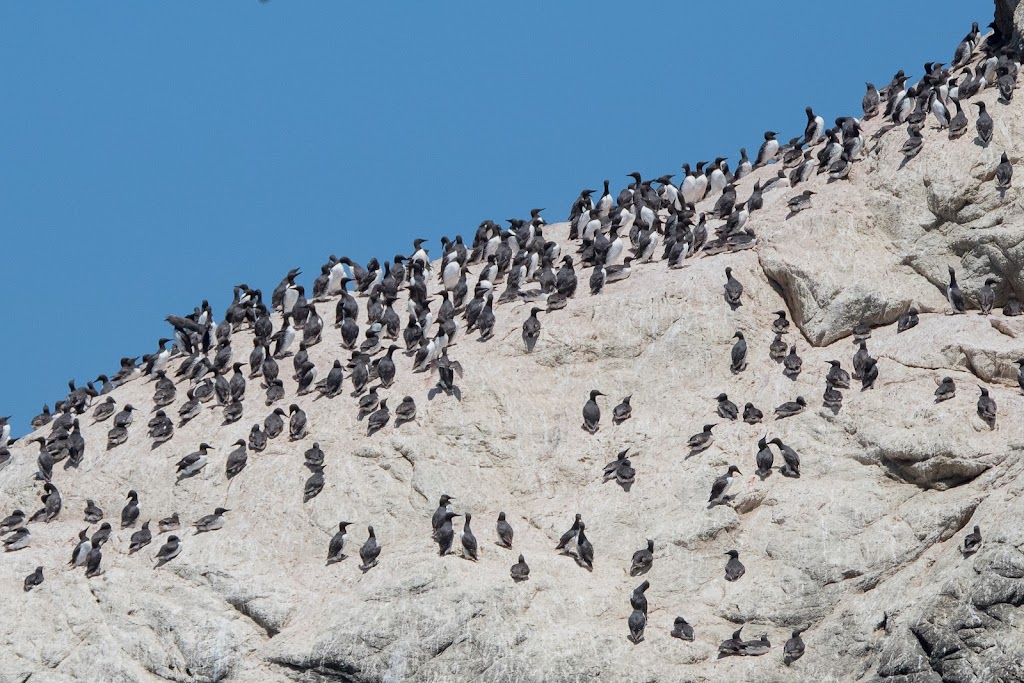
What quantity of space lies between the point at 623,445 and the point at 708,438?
66.3 inches

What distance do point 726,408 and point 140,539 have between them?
429 inches

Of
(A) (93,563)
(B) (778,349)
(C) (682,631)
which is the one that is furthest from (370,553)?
(B) (778,349)

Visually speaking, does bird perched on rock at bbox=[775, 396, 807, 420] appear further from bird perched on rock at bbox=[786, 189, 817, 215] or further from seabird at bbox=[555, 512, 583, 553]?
bird perched on rock at bbox=[786, 189, 817, 215]

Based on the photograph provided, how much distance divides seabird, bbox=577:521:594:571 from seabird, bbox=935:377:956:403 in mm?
6712

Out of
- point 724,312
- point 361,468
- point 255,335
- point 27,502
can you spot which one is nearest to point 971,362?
point 724,312

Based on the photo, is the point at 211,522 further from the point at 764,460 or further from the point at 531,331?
the point at 764,460

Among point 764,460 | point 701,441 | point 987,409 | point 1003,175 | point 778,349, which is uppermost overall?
point 1003,175

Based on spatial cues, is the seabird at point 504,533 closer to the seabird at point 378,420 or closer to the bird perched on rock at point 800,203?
the seabird at point 378,420

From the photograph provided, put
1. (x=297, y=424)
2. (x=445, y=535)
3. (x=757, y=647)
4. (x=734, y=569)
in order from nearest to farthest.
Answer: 1. (x=757, y=647)
2. (x=734, y=569)
3. (x=445, y=535)
4. (x=297, y=424)

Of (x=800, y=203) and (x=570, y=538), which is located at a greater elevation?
(x=800, y=203)

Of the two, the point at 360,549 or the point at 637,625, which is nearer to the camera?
the point at 637,625

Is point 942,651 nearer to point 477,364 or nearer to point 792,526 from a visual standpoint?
point 792,526

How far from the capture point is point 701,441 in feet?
99.6

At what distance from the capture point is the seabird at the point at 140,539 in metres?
30.4
